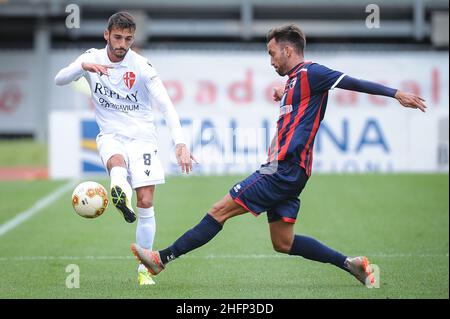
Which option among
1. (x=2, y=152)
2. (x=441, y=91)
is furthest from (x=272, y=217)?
(x=2, y=152)

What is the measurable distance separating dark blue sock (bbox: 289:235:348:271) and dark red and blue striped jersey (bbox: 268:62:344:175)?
2.07ft

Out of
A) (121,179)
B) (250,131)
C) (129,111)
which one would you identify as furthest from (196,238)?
(250,131)

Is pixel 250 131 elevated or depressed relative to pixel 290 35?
depressed

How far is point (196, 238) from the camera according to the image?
7082 mm

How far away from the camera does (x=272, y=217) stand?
23.6 ft

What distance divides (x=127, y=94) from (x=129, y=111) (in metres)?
0.15

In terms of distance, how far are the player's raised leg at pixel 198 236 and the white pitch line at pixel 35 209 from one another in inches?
176

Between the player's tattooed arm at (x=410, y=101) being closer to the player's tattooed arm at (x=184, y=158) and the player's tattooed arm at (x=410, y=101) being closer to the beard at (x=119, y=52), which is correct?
the player's tattooed arm at (x=184, y=158)

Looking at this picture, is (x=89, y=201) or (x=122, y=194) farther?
(x=89, y=201)

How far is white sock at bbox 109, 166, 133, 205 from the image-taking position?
7.27 metres

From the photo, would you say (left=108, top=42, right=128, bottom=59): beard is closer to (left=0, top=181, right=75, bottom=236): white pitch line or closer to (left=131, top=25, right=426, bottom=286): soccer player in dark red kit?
(left=131, top=25, right=426, bottom=286): soccer player in dark red kit

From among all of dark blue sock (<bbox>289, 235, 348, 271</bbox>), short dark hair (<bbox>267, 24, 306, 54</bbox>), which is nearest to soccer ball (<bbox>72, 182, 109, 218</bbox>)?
dark blue sock (<bbox>289, 235, 348, 271</bbox>)

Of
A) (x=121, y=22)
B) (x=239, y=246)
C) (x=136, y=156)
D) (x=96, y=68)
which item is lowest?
(x=239, y=246)

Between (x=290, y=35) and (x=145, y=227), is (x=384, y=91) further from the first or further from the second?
(x=145, y=227)
